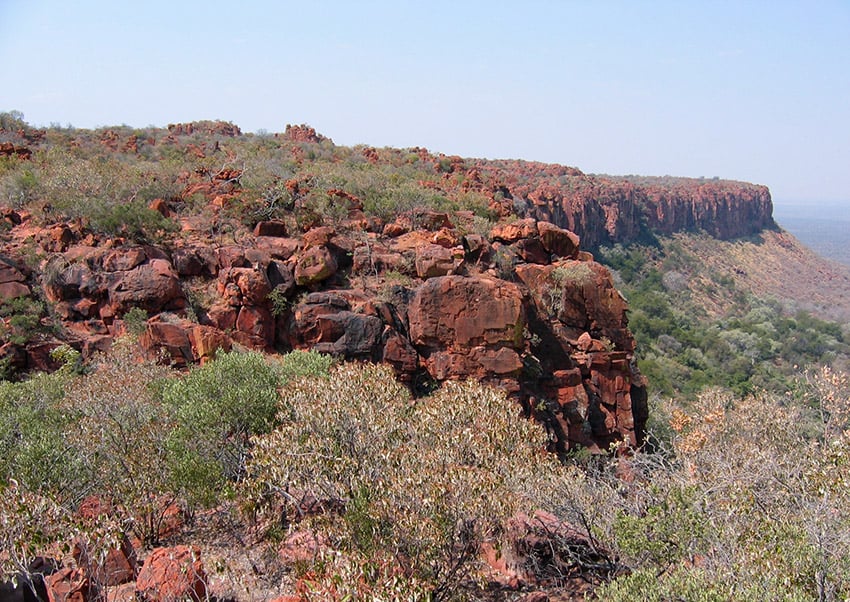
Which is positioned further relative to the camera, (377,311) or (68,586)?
(377,311)

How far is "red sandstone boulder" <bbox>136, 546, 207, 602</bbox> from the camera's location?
6727mm

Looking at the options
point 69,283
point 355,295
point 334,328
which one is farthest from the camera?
point 355,295

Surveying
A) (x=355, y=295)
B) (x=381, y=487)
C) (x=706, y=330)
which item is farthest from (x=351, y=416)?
(x=706, y=330)

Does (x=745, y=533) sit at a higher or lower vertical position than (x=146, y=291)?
lower

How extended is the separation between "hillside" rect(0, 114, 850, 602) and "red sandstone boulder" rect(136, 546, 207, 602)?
0.04m

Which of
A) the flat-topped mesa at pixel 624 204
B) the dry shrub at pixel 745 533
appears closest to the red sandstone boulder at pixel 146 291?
the dry shrub at pixel 745 533

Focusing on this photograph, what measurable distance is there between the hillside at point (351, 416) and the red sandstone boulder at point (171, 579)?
0.13 feet

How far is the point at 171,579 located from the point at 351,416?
313cm

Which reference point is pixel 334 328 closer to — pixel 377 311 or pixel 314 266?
pixel 377 311


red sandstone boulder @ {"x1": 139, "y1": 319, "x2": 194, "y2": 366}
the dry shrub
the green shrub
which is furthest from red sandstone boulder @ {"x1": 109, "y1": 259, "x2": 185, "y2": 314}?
the dry shrub

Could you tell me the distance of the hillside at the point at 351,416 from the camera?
6973 millimetres

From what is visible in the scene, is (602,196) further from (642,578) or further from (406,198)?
(642,578)

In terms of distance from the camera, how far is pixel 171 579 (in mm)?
6824

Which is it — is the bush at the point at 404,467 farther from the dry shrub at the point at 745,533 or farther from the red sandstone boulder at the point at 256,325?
the red sandstone boulder at the point at 256,325
